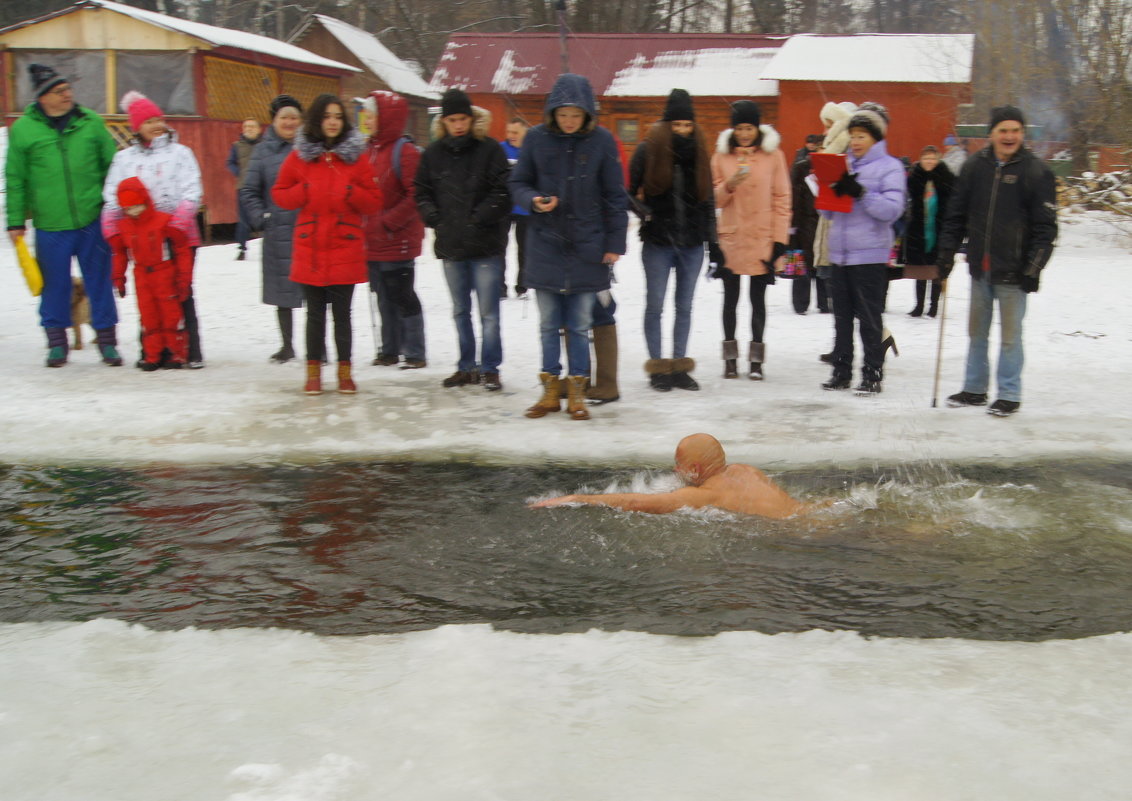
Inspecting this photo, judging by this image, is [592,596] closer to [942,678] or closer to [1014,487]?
[942,678]

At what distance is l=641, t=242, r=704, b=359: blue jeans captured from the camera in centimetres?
759

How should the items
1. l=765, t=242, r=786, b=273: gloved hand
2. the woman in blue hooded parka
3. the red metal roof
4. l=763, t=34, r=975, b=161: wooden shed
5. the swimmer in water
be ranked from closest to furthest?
the swimmer in water
the woman in blue hooded parka
l=765, t=242, r=786, b=273: gloved hand
l=763, t=34, r=975, b=161: wooden shed
the red metal roof

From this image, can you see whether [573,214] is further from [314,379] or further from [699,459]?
[699,459]

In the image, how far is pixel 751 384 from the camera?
26.1ft

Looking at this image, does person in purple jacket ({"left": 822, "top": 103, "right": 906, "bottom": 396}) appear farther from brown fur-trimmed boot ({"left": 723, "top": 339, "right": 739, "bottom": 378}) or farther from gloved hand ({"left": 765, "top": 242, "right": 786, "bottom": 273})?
brown fur-trimmed boot ({"left": 723, "top": 339, "right": 739, "bottom": 378})

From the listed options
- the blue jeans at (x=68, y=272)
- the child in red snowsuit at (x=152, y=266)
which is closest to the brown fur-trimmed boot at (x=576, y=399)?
the child in red snowsuit at (x=152, y=266)

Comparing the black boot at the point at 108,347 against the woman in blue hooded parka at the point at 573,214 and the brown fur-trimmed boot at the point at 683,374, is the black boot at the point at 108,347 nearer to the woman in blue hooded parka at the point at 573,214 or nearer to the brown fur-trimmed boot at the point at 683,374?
the woman in blue hooded parka at the point at 573,214

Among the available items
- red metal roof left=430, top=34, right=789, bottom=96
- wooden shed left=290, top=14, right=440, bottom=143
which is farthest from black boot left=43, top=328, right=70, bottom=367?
wooden shed left=290, top=14, right=440, bottom=143

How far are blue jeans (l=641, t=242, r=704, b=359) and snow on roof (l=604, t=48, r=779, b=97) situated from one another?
20.5 metres

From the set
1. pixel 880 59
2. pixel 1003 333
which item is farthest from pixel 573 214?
pixel 880 59

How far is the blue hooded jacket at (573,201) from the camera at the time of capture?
22.4 ft

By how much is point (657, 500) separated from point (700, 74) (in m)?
25.0

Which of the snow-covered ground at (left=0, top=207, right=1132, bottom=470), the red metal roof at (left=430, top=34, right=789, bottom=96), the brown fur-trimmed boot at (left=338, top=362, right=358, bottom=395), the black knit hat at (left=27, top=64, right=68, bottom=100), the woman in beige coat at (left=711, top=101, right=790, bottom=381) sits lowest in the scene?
the snow-covered ground at (left=0, top=207, right=1132, bottom=470)

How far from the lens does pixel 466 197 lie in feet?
24.4
